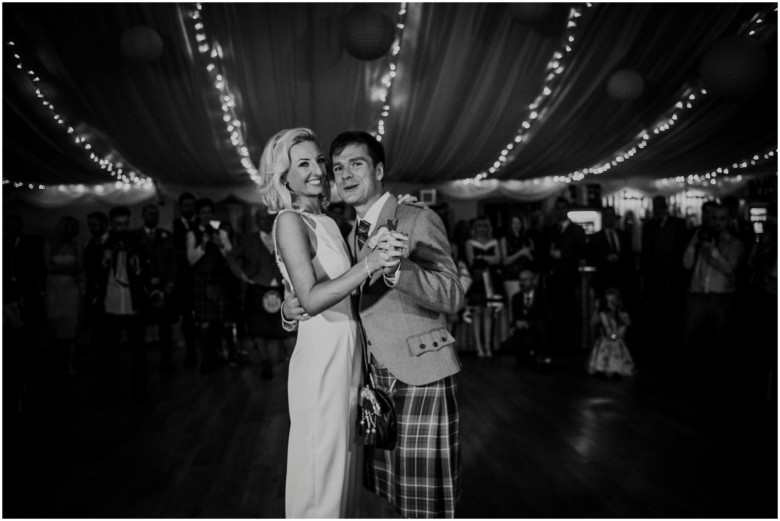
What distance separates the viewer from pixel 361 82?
6.45m

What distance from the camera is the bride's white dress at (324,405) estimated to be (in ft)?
6.53

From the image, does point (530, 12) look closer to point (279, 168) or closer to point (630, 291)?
point (279, 168)

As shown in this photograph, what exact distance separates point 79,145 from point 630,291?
20.0ft

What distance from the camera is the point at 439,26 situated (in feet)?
17.7

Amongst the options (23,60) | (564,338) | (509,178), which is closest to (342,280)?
(23,60)

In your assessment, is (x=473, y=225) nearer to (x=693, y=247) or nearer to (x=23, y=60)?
(x=693, y=247)

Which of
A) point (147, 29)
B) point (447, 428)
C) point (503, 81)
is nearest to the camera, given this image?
point (447, 428)

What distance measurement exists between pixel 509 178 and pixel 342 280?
1012 centimetres

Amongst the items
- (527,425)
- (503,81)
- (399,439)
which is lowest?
(527,425)

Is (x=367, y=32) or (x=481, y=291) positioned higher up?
(x=367, y=32)

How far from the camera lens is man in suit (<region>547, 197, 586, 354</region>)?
7207mm

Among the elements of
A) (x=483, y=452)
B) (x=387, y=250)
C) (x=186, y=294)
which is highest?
(x=387, y=250)

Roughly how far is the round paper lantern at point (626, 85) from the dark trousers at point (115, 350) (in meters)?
4.14

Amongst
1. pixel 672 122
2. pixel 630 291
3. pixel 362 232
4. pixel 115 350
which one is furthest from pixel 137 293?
pixel 672 122
